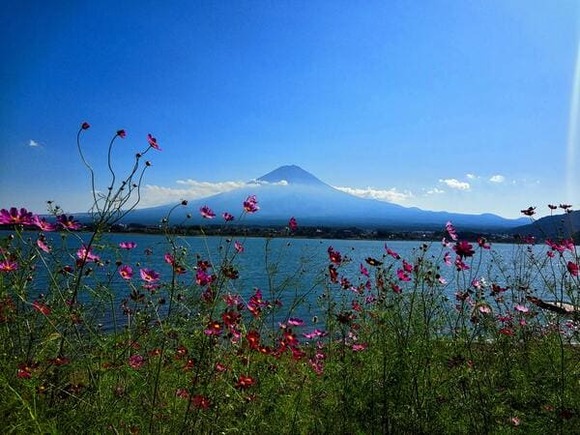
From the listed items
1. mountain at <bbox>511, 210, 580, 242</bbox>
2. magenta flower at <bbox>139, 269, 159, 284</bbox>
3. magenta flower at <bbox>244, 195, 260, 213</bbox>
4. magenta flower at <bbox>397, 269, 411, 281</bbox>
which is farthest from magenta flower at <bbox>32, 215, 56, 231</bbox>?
mountain at <bbox>511, 210, 580, 242</bbox>

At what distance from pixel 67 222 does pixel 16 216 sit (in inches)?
12.1

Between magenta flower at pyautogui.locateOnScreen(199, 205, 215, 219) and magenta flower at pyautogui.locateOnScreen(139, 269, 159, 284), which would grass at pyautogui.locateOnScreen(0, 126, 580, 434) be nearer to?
magenta flower at pyautogui.locateOnScreen(139, 269, 159, 284)

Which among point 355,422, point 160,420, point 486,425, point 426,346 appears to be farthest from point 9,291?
point 486,425

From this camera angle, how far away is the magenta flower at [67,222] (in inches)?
96.6

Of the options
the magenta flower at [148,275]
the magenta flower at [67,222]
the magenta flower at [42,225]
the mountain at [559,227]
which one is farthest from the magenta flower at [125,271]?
the mountain at [559,227]

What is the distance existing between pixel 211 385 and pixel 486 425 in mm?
1698

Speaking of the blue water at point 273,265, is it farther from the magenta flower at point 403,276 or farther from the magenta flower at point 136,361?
the magenta flower at point 136,361

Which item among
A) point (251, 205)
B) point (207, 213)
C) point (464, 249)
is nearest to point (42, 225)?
point (207, 213)

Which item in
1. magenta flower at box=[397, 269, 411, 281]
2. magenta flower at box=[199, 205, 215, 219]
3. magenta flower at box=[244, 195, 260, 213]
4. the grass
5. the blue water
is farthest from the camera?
magenta flower at box=[397, 269, 411, 281]

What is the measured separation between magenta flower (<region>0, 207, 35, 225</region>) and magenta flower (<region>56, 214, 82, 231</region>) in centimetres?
18

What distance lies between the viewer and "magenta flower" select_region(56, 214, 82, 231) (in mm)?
2453

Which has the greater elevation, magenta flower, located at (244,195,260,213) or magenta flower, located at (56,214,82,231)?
magenta flower, located at (244,195,260,213)

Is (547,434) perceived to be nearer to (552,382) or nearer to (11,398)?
(552,382)

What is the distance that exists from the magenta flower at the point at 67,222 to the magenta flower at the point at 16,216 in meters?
0.18
